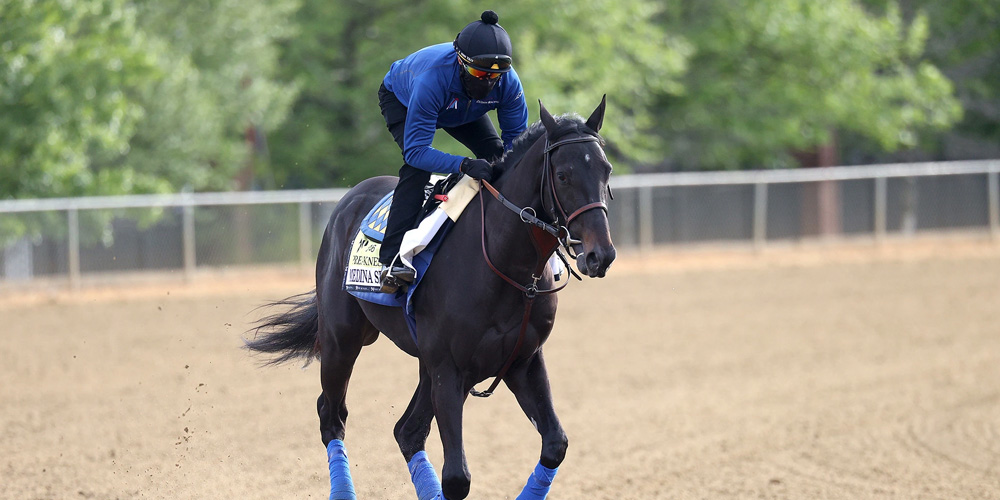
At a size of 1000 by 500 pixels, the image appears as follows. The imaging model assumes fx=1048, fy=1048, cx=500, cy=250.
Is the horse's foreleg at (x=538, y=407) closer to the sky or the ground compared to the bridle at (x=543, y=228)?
closer to the ground

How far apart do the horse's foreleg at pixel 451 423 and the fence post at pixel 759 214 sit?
16294 millimetres

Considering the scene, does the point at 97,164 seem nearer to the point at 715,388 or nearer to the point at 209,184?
the point at 209,184

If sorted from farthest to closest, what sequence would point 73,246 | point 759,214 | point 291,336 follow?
point 759,214 → point 73,246 → point 291,336

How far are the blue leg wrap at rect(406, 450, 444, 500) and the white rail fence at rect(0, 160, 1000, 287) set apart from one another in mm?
11703

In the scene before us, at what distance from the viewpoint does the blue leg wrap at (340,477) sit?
584cm

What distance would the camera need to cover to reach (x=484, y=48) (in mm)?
4867

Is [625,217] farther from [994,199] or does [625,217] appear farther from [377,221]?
[377,221]

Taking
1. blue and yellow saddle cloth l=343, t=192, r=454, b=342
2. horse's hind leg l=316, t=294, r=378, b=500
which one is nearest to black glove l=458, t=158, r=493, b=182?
blue and yellow saddle cloth l=343, t=192, r=454, b=342

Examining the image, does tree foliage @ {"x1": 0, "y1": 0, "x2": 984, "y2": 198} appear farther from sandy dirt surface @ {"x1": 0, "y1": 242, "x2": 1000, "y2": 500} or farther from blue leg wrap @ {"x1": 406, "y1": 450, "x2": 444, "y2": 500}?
blue leg wrap @ {"x1": 406, "y1": 450, "x2": 444, "y2": 500}

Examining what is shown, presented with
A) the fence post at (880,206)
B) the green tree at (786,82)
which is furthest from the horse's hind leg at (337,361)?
the green tree at (786,82)

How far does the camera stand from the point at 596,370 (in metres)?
11.3

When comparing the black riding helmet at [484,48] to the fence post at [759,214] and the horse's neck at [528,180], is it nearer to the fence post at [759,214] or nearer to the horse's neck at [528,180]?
the horse's neck at [528,180]

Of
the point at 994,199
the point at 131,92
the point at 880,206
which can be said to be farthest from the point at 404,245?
the point at 994,199

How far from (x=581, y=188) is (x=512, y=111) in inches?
44.5
